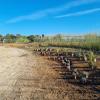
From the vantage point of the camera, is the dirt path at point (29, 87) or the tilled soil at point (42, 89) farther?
the dirt path at point (29, 87)

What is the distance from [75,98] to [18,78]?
480cm

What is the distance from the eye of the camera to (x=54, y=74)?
15359mm

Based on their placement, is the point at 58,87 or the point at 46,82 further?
the point at 46,82

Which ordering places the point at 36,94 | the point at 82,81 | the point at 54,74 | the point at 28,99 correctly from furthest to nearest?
the point at 54,74 < the point at 82,81 < the point at 36,94 < the point at 28,99

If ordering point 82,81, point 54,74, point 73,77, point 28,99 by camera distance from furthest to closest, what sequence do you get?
point 54,74, point 73,77, point 82,81, point 28,99

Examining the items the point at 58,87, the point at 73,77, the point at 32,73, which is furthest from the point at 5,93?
the point at 32,73

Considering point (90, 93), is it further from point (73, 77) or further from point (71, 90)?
point (73, 77)

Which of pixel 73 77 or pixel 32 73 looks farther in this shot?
pixel 32 73

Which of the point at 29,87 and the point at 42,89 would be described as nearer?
the point at 42,89

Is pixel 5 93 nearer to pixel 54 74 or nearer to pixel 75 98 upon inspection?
pixel 75 98

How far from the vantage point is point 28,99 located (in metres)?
10.0

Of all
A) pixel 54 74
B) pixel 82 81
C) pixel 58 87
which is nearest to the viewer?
pixel 58 87

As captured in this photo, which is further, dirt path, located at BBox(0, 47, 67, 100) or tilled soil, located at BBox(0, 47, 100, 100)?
dirt path, located at BBox(0, 47, 67, 100)

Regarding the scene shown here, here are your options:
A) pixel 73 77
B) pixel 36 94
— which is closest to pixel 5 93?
pixel 36 94
